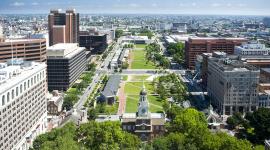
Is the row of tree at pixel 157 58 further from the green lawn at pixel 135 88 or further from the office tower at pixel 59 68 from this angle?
the office tower at pixel 59 68

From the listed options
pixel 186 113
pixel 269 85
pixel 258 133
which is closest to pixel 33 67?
pixel 186 113

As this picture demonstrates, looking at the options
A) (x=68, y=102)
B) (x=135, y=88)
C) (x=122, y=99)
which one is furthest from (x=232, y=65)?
(x=68, y=102)

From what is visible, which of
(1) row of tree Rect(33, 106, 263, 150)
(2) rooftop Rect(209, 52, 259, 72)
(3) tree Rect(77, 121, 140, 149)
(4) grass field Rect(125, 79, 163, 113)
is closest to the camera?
(1) row of tree Rect(33, 106, 263, 150)

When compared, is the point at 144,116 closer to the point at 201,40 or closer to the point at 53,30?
the point at 201,40

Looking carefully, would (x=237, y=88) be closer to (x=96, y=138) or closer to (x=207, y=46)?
(x=96, y=138)

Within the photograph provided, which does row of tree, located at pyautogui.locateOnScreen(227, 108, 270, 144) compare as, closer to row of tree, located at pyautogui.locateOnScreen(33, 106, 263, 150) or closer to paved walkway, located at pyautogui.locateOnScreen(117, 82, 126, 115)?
row of tree, located at pyautogui.locateOnScreen(33, 106, 263, 150)

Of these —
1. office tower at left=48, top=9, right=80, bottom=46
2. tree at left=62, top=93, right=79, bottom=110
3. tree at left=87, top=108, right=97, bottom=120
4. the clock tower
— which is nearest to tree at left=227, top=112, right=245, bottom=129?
the clock tower
